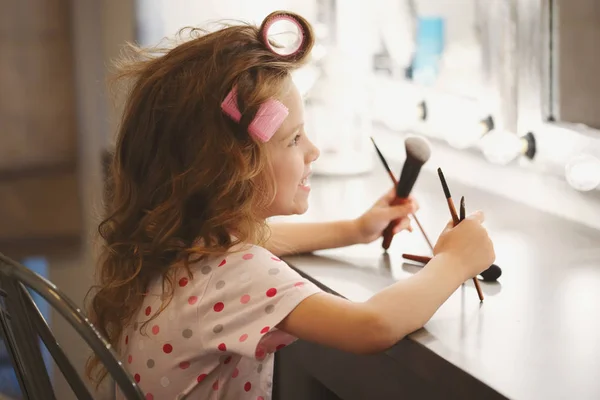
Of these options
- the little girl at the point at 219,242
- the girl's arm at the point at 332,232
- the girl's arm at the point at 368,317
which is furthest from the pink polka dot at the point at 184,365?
the girl's arm at the point at 332,232

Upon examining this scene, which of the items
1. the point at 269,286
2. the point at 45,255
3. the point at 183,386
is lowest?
the point at 45,255

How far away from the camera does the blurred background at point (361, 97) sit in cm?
140

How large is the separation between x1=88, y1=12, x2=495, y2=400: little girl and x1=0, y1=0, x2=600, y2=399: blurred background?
Result: 1.36 ft

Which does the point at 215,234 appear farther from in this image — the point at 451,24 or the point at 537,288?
the point at 451,24

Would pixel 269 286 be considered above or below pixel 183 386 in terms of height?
above

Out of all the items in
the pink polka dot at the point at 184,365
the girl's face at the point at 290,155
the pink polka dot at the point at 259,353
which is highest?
the girl's face at the point at 290,155

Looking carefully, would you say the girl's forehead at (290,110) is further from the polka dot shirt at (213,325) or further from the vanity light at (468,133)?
the vanity light at (468,133)

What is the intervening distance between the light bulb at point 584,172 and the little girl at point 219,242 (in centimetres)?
31

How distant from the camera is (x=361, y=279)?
1.14 meters

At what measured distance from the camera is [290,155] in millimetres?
1098

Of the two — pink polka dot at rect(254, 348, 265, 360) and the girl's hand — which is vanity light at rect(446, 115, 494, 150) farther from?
pink polka dot at rect(254, 348, 265, 360)

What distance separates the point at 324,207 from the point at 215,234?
48 centimetres

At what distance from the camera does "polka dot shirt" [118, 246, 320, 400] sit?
963 millimetres

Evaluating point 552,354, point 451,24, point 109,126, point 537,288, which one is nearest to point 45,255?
point 109,126
